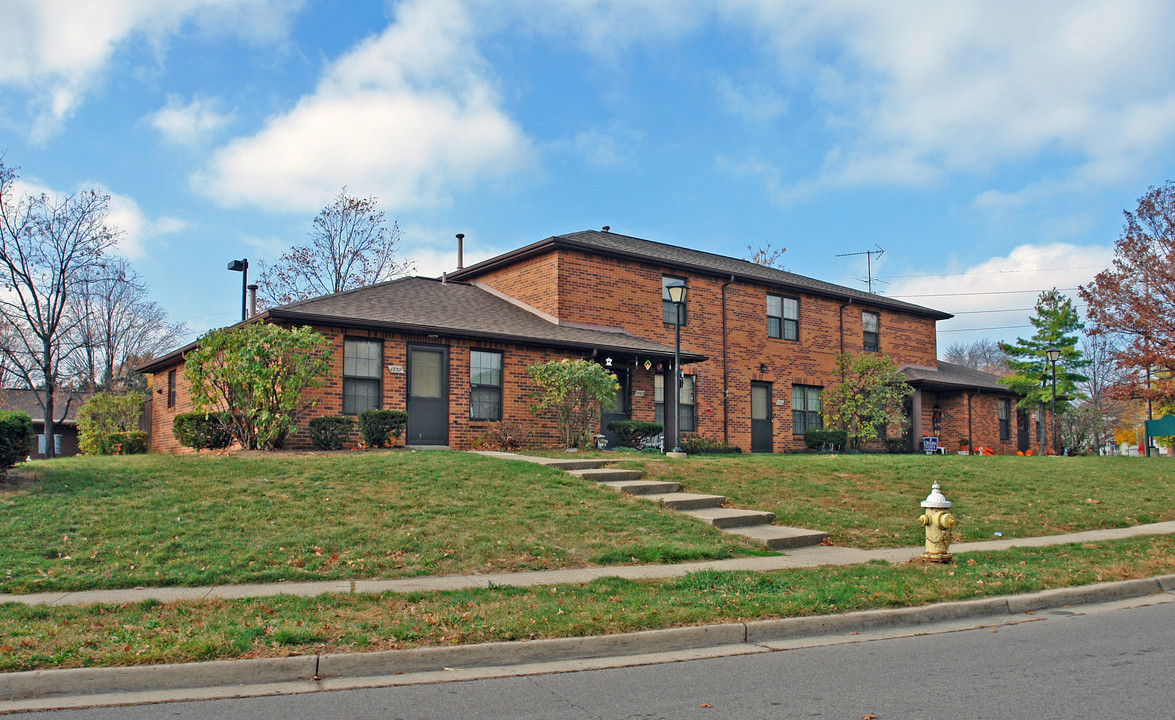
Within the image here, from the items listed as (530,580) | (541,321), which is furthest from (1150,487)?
(530,580)

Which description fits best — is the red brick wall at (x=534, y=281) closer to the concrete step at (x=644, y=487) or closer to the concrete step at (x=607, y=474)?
the concrete step at (x=607, y=474)

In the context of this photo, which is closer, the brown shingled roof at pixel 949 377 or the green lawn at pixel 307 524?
the green lawn at pixel 307 524

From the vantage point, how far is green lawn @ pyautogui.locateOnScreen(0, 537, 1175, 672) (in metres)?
5.83

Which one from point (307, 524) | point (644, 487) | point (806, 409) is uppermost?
point (806, 409)

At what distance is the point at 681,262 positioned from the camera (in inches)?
943

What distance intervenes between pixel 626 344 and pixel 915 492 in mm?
8358

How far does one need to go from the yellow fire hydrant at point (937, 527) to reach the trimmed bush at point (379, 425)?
34.0 feet

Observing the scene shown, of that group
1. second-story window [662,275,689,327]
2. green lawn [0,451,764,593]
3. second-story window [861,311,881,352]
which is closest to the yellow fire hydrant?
green lawn [0,451,764,593]

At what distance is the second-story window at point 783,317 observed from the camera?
26.6m

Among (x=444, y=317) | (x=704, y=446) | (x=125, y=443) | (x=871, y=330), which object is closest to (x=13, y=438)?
(x=444, y=317)

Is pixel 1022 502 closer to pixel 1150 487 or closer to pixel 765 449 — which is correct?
pixel 1150 487

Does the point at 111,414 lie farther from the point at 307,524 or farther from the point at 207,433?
the point at 307,524

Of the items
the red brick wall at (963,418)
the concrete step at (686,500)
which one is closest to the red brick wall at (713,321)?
the red brick wall at (963,418)

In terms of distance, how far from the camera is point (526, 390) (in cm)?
1966
